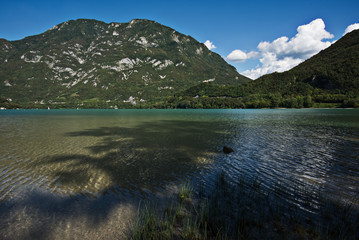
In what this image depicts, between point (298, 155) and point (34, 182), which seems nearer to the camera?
point (34, 182)

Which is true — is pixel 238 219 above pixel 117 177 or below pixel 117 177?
above

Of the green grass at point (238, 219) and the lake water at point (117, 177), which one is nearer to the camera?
the green grass at point (238, 219)

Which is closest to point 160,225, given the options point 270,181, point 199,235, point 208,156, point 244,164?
point 199,235

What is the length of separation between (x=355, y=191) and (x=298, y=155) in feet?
30.5

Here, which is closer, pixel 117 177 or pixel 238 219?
pixel 238 219

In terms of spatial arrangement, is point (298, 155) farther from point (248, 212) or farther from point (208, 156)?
point (248, 212)

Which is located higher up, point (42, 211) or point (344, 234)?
point (344, 234)

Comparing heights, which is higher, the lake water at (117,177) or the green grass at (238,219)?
the green grass at (238,219)

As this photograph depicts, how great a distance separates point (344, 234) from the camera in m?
7.15

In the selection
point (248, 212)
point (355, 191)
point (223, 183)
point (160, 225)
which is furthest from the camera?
point (223, 183)

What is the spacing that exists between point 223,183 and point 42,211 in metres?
10.9

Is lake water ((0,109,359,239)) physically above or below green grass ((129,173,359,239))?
below

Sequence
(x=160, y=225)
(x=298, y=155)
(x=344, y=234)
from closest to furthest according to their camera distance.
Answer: (x=344, y=234)
(x=160, y=225)
(x=298, y=155)

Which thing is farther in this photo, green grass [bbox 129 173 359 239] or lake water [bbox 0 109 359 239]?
lake water [bbox 0 109 359 239]
